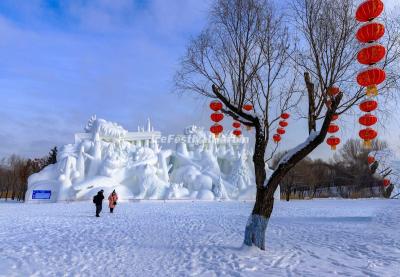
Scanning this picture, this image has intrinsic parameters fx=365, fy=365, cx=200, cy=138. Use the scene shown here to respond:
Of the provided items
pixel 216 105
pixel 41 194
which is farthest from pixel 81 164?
pixel 216 105

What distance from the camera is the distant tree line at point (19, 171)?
154ft

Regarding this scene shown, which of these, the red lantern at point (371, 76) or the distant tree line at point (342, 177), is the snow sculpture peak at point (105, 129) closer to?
the distant tree line at point (342, 177)

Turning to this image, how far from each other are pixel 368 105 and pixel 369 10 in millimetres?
2460

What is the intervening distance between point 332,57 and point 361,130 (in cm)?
244

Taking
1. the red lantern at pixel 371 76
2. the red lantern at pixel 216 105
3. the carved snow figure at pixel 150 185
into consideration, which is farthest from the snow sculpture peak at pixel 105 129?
the red lantern at pixel 371 76

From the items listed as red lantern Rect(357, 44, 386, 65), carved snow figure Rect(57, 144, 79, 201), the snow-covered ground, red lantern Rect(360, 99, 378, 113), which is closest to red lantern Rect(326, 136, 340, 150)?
red lantern Rect(360, 99, 378, 113)

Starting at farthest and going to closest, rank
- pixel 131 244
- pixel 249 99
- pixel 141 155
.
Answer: pixel 141 155, pixel 249 99, pixel 131 244

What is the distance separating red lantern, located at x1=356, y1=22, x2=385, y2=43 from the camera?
6.02m

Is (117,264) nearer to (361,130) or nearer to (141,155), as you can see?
(361,130)

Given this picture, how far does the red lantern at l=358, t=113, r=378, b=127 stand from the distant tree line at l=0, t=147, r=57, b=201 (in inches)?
1794

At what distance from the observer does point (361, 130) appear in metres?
9.27

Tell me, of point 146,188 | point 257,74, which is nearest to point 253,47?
point 257,74

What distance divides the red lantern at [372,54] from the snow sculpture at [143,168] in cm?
2816

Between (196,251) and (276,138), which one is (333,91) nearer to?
(196,251)
